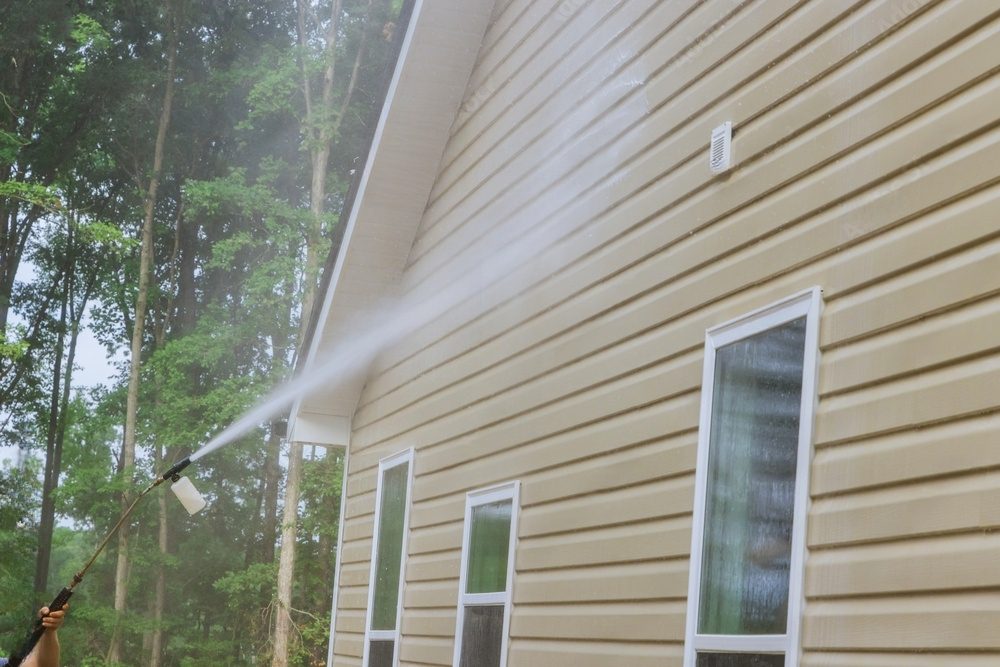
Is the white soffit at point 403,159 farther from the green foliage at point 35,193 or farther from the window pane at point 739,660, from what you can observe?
the green foliage at point 35,193

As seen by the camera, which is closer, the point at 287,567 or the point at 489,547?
the point at 489,547

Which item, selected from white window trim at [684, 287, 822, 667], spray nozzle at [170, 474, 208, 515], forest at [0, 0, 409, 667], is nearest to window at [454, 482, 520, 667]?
spray nozzle at [170, 474, 208, 515]

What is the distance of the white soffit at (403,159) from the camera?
27.6 ft

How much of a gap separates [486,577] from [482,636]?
333 millimetres

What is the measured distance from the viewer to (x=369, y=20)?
2958cm

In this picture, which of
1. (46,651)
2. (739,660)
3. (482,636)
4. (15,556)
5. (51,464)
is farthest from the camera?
(51,464)

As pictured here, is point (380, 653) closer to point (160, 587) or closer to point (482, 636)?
point (482, 636)

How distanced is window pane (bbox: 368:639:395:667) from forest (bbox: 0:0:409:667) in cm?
1535

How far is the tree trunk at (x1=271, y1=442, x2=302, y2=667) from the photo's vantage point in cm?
2250

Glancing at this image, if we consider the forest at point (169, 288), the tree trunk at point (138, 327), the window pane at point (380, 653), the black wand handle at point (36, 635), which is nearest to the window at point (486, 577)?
the window pane at point (380, 653)

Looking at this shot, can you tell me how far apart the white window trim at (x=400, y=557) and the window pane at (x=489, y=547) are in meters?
1.20

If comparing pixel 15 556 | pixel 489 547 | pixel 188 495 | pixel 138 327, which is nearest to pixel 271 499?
pixel 138 327

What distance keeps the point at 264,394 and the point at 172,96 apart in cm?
996

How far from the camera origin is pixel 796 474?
4.35 m
